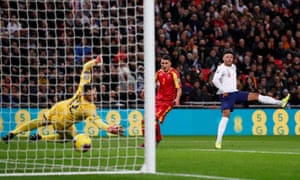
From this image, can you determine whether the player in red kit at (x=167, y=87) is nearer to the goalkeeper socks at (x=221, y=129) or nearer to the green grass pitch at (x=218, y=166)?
the goalkeeper socks at (x=221, y=129)

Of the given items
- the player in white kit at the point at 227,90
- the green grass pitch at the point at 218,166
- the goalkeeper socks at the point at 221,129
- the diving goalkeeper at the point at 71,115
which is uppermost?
the player in white kit at the point at 227,90

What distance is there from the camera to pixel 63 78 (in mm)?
16422

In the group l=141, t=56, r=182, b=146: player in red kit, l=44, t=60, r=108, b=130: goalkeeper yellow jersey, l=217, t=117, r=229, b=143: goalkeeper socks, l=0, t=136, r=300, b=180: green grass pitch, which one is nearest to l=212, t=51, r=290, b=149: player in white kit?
l=217, t=117, r=229, b=143: goalkeeper socks

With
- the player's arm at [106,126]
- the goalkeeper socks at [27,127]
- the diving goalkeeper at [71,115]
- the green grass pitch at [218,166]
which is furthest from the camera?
the goalkeeper socks at [27,127]

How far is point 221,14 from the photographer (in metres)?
26.8

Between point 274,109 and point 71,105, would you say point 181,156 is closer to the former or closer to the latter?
point 71,105

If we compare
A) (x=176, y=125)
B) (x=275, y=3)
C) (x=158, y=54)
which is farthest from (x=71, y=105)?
(x=275, y=3)

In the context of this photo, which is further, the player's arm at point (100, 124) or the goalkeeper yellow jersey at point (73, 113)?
the goalkeeper yellow jersey at point (73, 113)

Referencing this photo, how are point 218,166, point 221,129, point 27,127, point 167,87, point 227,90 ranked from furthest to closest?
point 167,87, point 227,90, point 221,129, point 27,127, point 218,166

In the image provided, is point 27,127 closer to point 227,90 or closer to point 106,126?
point 106,126

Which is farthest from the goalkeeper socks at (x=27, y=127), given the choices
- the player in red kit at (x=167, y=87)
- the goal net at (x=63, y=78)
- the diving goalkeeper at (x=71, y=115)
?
the player in red kit at (x=167, y=87)

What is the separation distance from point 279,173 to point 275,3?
721 inches

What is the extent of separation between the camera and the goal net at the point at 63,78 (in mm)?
11664

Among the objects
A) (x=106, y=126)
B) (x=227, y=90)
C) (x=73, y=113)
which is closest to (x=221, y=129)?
(x=227, y=90)
